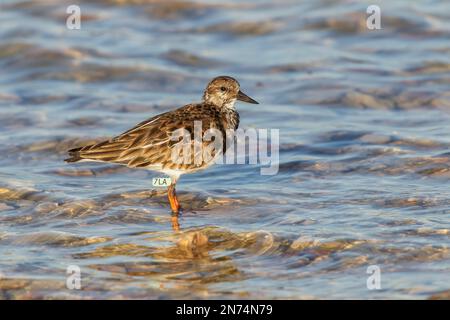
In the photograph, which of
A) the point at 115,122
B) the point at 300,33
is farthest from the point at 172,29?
the point at 115,122

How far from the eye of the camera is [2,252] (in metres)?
7.83

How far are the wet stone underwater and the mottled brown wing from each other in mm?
505

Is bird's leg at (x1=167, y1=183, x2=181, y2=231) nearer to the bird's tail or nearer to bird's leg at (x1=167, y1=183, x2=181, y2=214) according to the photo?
bird's leg at (x1=167, y1=183, x2=181, y2=214)

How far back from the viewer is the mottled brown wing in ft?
28.5

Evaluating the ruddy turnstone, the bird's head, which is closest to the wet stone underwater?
the ruddy turnstone

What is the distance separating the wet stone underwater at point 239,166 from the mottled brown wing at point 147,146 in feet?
1.66

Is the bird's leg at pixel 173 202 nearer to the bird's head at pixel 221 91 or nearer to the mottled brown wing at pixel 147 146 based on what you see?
the mottled brown wing at pixel 147 146

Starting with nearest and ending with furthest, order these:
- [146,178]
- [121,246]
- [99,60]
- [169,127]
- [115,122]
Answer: [121,246], [169,127], [146,178], [115,122], [99,60]

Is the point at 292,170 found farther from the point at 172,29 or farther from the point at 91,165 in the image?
the point at 172,29

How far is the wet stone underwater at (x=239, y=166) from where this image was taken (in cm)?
741

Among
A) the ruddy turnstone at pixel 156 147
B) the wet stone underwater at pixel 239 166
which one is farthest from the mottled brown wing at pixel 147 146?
the wet stone underwater at pixel 239 166
